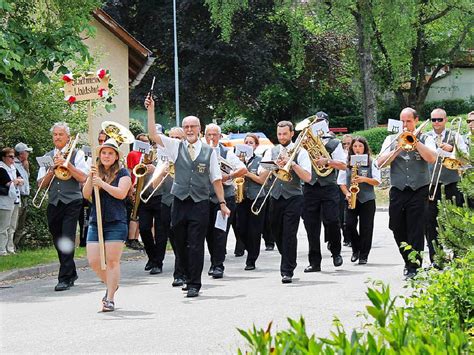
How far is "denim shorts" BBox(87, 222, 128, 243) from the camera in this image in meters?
10.5

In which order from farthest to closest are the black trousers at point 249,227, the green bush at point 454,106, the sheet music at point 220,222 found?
the green bush at point 454,106 → the black trousers at point 249,227 → the sheet music at point 220,222

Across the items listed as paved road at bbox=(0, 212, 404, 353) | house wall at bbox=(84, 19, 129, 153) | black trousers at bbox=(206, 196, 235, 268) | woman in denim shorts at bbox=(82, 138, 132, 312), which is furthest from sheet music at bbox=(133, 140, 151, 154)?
house wall at bbox=(84, 19, 129, 153)

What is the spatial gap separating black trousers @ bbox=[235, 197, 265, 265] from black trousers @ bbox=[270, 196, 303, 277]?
193 centimetres

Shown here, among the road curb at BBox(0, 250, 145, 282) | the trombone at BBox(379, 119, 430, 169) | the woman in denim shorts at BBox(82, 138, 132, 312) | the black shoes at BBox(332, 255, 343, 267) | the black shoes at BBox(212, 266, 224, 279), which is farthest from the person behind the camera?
the black shoes at BBox(332, 255, 343, 267)

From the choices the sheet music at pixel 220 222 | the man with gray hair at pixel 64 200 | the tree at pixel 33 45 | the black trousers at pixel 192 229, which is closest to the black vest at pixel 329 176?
the sheet music at pixel 220 222

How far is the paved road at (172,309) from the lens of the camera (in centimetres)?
848

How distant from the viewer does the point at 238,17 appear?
43.5 metres

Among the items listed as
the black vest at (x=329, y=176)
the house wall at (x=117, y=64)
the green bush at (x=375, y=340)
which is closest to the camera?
the green bush at (x=375, y=340)

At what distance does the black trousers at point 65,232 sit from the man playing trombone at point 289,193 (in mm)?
2478


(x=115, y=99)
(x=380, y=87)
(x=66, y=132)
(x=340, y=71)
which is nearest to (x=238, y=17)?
(x=340, y=71)

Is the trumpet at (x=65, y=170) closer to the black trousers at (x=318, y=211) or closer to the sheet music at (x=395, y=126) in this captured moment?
the black trousers at (x=318, y=211)

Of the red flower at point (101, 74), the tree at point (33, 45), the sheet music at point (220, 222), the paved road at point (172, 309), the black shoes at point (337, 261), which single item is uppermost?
the tree at point (33, 45)

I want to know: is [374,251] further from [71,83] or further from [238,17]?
[238,17]

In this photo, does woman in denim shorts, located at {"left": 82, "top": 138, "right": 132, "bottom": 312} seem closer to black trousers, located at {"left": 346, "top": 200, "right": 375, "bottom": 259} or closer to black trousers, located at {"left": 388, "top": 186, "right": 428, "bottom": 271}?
black trousers, located at {"left": 388, "top": 186, "right": 428, "bottom": 271}
